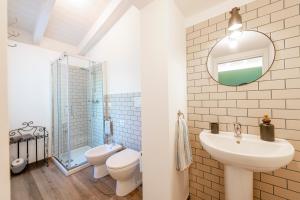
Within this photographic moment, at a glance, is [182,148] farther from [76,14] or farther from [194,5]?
[76,14]

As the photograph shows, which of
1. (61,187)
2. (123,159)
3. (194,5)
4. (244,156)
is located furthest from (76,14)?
(244,156)

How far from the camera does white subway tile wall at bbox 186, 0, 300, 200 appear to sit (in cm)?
104

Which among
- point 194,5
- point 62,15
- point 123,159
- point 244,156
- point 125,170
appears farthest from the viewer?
point 62,15

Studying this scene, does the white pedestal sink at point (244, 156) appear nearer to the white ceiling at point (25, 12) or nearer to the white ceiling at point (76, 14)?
the white ceiling at point (76, 14)

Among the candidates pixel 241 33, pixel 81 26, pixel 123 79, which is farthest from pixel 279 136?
pixel 81 26

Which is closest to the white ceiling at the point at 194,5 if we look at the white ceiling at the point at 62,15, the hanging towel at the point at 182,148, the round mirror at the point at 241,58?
the round mirror at the point at 241,58

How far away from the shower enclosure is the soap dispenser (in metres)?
2.47

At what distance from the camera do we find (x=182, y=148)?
1292 millimetres

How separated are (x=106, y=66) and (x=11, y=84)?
1.70m

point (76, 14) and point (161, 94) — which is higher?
point (76, 14)

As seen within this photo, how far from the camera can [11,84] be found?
239cm

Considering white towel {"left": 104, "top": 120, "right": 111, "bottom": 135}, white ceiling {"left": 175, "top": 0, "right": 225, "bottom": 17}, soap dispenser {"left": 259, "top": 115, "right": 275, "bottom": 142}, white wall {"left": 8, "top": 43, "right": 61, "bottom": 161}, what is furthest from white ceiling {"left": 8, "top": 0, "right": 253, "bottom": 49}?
white towel {"left": 104, "top": 120, "right": 111, "bottom": 135}

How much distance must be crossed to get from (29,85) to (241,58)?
3479mm

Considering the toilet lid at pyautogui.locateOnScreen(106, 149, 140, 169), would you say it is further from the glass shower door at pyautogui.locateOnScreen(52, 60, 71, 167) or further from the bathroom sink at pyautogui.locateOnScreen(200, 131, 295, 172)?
the glass shower door at pyautogui.locateOnScreen(52, 60, 71, 167)
